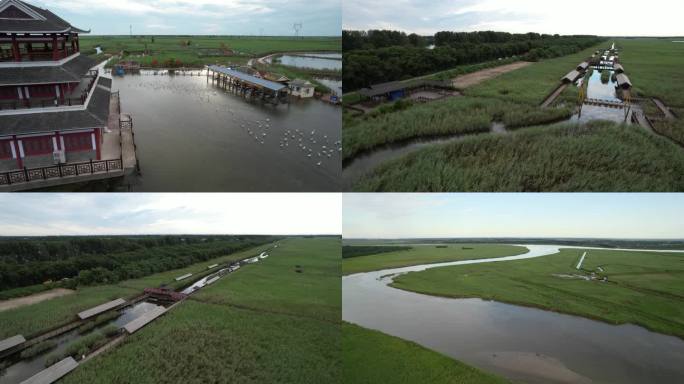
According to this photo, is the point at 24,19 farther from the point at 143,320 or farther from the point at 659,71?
the point at 659,71

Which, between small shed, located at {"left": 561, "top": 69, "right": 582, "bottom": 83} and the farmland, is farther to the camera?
small shed, located at {"left": 561, "top": 69, "right": 582, "bottom": 83}

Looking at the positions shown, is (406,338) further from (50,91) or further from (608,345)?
(50,91)

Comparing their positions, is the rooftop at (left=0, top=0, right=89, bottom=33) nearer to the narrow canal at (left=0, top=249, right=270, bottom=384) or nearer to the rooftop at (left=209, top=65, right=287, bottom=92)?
the narrow canal at (left=0, top=249, right=270, bottom=384)

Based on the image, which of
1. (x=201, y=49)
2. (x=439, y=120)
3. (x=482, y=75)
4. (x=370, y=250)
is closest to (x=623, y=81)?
(x=482, y=75)

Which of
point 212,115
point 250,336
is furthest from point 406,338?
point 212,115

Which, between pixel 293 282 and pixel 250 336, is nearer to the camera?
pixel 250 336

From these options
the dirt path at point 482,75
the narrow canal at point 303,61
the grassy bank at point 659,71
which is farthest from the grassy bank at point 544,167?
the narrow canal at point 303,61

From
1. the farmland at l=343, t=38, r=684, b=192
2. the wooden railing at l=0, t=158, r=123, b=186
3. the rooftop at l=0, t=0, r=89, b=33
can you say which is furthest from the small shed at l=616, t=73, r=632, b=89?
the rooftop at l=0, t=0, r=89, b=33
